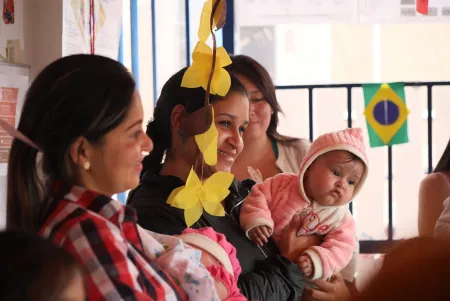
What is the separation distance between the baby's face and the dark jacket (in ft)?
0.68

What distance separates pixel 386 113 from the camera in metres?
3.45

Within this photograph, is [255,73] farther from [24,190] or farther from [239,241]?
[24,190]

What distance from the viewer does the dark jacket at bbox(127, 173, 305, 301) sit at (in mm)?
1384

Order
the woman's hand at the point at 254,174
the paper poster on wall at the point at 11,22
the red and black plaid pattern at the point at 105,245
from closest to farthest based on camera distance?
the red and black plaid pattern at the point at 105,245, the paper poster on wall at the point at 11,22, the woman's hand at the point at 254,174

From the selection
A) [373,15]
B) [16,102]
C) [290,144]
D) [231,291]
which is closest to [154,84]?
[290,144]

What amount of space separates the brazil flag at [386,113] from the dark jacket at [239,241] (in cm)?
198

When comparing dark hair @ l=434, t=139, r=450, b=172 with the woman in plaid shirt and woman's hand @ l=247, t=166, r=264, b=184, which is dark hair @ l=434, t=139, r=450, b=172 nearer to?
woman's hand @ l=247, t=166, r=264, b=184

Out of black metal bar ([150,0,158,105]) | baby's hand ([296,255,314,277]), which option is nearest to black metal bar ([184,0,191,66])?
black metal bar ([150,0,158,105])

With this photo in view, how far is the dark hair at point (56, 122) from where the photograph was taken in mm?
990

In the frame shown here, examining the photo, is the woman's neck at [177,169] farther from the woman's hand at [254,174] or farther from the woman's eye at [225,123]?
the woman's hand at [254,174]

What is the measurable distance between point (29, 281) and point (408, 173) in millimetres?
3764

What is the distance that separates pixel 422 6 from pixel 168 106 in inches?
77.6

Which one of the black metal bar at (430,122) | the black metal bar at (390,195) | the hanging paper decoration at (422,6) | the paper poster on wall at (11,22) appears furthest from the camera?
the black metal bar at (390,195)

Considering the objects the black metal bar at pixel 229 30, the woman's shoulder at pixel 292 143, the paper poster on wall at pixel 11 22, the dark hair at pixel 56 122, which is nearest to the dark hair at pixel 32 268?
the dark hair at pixel 56 122
